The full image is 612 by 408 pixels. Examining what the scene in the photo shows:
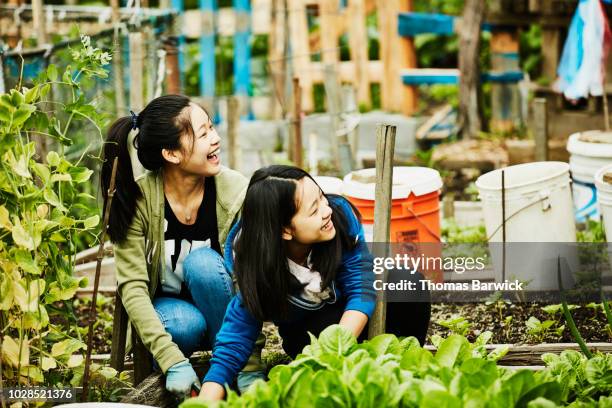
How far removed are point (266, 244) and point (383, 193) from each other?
1.32ft

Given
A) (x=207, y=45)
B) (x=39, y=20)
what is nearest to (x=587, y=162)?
(x=39, y=20)

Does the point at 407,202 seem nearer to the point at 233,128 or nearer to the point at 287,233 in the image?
the point at 287,233

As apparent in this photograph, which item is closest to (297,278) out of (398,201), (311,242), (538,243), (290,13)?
(311,242)

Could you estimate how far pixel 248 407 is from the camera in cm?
251

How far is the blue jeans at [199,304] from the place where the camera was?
3.64 meters

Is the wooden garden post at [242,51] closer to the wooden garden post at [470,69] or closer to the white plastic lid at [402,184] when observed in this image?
the wooden garden post at [470,69]

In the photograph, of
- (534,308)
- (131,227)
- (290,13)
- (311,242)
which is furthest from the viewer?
(290,13)

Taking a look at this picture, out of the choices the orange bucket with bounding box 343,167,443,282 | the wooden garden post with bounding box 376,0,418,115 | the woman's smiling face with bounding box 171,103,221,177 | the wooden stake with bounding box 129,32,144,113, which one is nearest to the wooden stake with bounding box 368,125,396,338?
the woman's smiling face with bounding box 171,103,221,177

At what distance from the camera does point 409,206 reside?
4.89 metres

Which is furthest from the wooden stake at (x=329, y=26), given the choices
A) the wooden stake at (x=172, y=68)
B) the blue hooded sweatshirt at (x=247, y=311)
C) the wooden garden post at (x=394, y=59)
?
the blue hooded sweatshirt at (x=247, y=311)

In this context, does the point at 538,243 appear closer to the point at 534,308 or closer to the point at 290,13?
the point at 534,308

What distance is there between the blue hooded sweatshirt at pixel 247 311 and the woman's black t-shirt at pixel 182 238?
341 mm

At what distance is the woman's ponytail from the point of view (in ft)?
11.8

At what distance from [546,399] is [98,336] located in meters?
2.66
